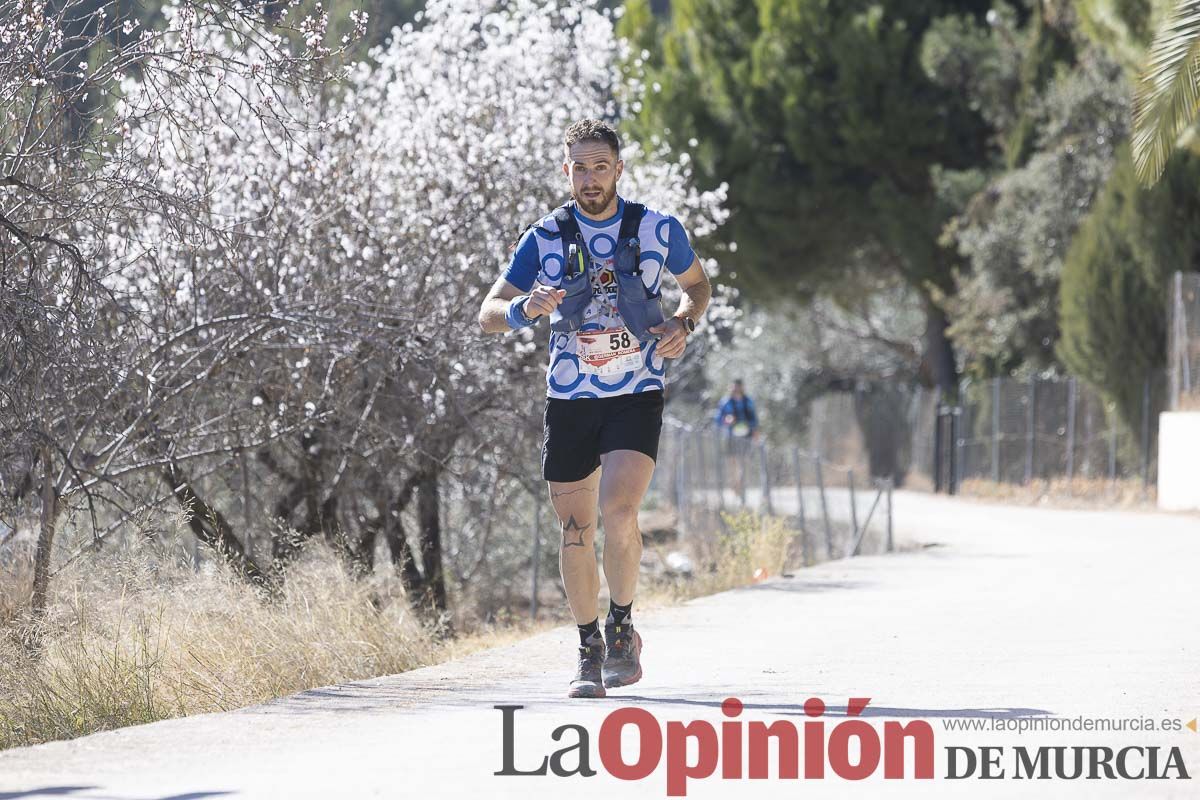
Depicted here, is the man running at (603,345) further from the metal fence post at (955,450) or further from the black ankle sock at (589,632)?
the metal fence post at (955,450)

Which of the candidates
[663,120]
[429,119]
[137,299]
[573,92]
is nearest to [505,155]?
[429,119]

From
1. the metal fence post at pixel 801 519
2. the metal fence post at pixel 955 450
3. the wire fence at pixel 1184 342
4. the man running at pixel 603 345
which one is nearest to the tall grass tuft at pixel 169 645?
the man running at pixel 603 345

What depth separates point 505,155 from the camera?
624 inches

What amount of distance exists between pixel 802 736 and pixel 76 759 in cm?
215

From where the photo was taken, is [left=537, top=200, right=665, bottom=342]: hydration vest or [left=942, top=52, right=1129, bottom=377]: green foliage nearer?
[left=537, top=200, right=665, bottom=342]: hydration vest

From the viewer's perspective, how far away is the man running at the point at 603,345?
7.12 m

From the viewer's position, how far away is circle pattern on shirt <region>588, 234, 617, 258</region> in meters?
7.19

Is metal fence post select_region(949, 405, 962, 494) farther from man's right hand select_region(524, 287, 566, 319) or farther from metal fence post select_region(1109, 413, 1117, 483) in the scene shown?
man's right hand select_region(524, 287, 566, 319)

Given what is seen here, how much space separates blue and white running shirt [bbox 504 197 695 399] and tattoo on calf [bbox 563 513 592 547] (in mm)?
487

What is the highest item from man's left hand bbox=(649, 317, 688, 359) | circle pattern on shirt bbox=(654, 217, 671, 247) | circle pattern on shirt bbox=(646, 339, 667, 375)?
circle pattern on shirt bbox=(654, 217, 671, 247)

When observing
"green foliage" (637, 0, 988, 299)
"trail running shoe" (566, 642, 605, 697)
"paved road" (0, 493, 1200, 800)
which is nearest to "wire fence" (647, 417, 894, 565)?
"paved road" (0, 493, 1200, 800)

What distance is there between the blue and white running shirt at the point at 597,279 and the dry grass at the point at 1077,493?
19.8m

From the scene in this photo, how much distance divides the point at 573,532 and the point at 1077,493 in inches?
891

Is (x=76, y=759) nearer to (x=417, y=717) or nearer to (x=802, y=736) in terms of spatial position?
(x=417, y=717)
